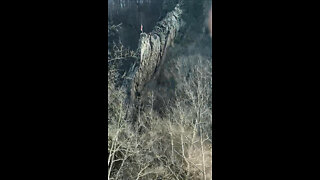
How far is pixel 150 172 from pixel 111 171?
4.89 feet

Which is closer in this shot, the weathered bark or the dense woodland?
the dense woodland

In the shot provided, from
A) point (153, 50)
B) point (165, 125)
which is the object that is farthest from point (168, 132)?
point (153, 50)

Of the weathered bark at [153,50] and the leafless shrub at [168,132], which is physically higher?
the weathered bark at [153,50]

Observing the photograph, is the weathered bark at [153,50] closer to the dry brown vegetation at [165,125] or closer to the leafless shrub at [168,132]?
the dry brown vegetation at [165,125]

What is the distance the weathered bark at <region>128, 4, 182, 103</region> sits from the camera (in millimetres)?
13625

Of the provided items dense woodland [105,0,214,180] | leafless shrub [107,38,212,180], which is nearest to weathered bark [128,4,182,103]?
dense woodland [105,0,214,180]

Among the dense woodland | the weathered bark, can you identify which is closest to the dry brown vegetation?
the dense woodland

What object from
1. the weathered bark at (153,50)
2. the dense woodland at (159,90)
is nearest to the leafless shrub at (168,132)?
the dense woodland at (159,90)

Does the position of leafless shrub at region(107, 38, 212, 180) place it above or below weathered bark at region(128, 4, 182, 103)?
below

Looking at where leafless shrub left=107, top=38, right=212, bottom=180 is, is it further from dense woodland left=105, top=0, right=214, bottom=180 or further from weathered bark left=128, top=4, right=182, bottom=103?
weathered bark left=128, top=4, right=182, bottom=103

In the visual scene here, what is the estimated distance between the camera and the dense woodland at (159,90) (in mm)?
12992

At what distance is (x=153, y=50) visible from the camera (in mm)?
13914
